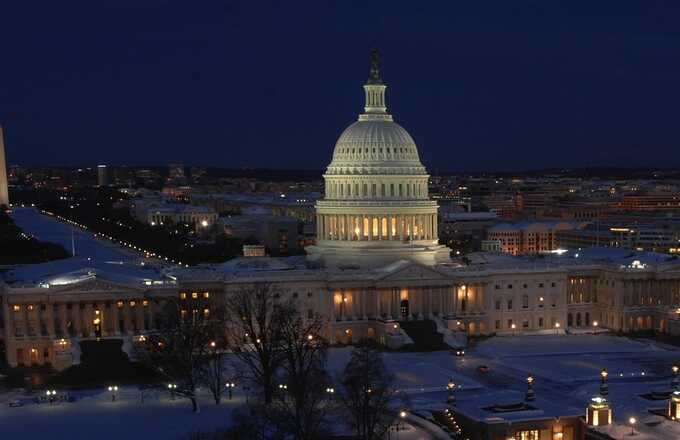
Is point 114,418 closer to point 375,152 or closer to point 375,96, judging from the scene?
point 375,152

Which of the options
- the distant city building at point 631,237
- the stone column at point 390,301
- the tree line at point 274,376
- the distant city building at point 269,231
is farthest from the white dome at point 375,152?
the distant city building at point 269,231

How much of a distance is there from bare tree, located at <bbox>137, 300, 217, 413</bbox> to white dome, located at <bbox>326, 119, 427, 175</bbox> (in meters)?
33.4

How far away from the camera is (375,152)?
100688 millimetres

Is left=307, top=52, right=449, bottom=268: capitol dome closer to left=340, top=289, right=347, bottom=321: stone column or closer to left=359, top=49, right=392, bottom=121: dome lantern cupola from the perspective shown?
left=359, top=49, right=392, bottom=121: dome lantern cupola

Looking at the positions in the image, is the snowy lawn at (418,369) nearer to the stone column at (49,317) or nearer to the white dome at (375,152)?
the stone column at (49,317)

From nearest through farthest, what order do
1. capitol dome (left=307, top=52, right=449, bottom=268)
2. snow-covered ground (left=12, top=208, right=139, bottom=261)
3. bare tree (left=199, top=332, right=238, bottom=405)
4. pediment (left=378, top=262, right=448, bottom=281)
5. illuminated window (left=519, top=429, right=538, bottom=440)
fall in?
illuminated window (left=519, top=429, right=538, bottom=440)
bare tree (left=199, top=332, right=238, bottom=405)
pediment (left=378, top=262, right=448, bottom=281)
capitol dome (left=307, top=52, right=449, bottom=268)
snow-covered ground (left=12, top=208, right=139, bottom=261)

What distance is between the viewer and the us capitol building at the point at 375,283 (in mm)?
80938

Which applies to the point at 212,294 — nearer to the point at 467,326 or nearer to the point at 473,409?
the point at 467,326

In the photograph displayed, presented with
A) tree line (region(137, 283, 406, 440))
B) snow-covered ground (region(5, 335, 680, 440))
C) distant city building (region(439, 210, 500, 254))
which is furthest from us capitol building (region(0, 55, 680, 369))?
distant city building (region(439, 210, 500, 254))

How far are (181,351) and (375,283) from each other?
2989 centimetres

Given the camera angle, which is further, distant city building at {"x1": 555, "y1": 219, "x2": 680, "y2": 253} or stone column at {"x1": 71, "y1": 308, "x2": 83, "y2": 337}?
distant city building at {"x1": 555, "y1": 219, "x2": 680, "y2": 253}

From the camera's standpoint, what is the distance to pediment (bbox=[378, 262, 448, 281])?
8950cm

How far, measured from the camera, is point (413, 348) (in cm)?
8125

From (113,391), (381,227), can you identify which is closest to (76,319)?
(113,391)
